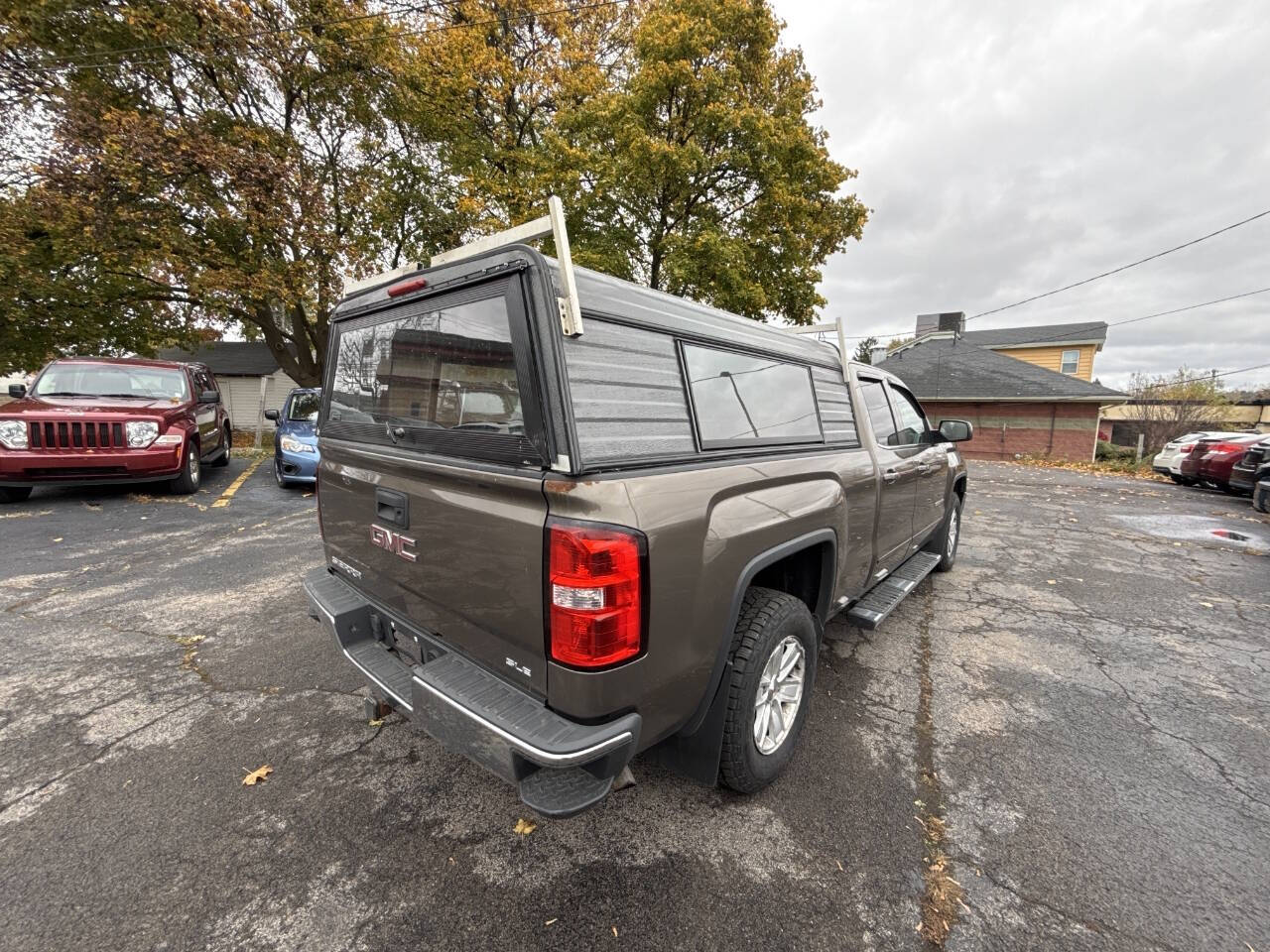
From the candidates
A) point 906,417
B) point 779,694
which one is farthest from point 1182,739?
point 906,417

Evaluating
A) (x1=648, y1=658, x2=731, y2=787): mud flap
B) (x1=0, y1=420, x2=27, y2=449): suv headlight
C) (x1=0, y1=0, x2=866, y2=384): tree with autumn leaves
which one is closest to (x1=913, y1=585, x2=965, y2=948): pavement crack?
(x1=648, y1=658, x2=731, y2=787): mud flap

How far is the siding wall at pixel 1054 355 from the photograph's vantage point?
26.0 m

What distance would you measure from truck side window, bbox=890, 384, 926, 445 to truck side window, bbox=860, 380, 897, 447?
118 mm

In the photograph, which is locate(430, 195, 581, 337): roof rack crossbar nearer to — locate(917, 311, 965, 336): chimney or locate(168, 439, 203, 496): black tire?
locate(168, 439, 203, 496): black tire

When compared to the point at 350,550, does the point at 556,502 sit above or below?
above

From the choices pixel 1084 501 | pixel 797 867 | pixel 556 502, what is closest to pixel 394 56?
pixel 556 502

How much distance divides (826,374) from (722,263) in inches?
406

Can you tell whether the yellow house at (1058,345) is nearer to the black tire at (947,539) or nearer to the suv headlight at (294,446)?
the black tire at (947,539)

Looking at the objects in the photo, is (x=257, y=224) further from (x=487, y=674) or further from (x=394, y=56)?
(x=487, y=674)

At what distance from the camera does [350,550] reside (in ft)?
7.92

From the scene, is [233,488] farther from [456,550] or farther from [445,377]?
[456,550]

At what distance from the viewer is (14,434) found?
5926 mm

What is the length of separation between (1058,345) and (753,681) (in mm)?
33310

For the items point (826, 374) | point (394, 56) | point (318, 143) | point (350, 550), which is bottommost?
point (350, 550)
